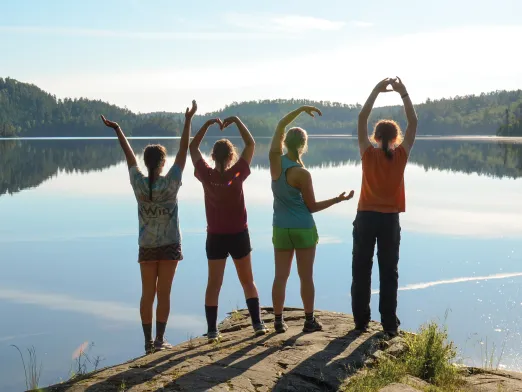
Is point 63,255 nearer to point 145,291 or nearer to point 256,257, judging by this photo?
point 256,257

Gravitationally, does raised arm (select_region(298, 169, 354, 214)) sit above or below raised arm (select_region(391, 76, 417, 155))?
below

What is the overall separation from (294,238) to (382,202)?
34.9 inches

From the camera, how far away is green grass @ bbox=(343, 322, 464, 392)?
17.6 ft

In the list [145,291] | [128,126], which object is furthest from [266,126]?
[145,291]

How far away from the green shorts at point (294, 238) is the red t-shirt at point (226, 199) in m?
0.35

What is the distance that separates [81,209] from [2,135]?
145 m

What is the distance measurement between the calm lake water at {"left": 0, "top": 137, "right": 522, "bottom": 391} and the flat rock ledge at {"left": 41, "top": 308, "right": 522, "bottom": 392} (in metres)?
2.17

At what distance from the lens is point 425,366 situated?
5730 mm

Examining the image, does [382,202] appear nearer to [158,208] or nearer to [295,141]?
[295,141]

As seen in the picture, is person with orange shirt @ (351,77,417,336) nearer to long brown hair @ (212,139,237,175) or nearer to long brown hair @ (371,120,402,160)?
long brown hair @ (371,120,402,160)

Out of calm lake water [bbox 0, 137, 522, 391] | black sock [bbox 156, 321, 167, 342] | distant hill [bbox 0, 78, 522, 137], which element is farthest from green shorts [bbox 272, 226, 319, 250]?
distant hill [bbox 0, 78, 522, 137]

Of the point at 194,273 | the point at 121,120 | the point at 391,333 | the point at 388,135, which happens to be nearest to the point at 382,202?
the point at 388,135

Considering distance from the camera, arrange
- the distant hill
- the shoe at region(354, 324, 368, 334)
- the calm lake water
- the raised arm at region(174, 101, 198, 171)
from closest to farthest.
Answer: the raised arm at region(174, 101, 198, 171)
the shoe at region(354, 324, 368, 334)
the calm lake water
the distant hill

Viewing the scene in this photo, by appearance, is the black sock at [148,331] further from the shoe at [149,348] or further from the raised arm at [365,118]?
the raised arm at [365,118]
